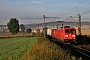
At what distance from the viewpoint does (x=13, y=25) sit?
169 meters

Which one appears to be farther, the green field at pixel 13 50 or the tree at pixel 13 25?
the tree at pixel 13 25

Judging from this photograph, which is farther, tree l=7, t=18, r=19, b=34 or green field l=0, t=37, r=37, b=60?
tree l=7, t=18, r=19, b=34

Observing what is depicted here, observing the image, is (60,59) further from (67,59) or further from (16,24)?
(16,24)

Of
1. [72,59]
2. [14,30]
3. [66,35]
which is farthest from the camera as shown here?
[14,30]

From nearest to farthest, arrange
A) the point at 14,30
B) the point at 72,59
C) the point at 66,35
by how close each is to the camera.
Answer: the point at 72,59
the point at 66,35
the point at 14,30

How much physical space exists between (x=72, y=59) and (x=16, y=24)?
160 m

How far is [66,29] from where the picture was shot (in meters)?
43.3

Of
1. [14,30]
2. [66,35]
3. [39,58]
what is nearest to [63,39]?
[66,35]

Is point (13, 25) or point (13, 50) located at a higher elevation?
point (13, 25)

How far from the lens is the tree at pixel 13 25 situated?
168125 mm

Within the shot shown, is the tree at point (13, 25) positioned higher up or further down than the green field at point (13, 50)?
higher up

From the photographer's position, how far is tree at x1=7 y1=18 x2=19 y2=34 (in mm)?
168125

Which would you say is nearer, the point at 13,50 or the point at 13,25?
the point at 13,50

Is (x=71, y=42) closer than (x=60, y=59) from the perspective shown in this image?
No
